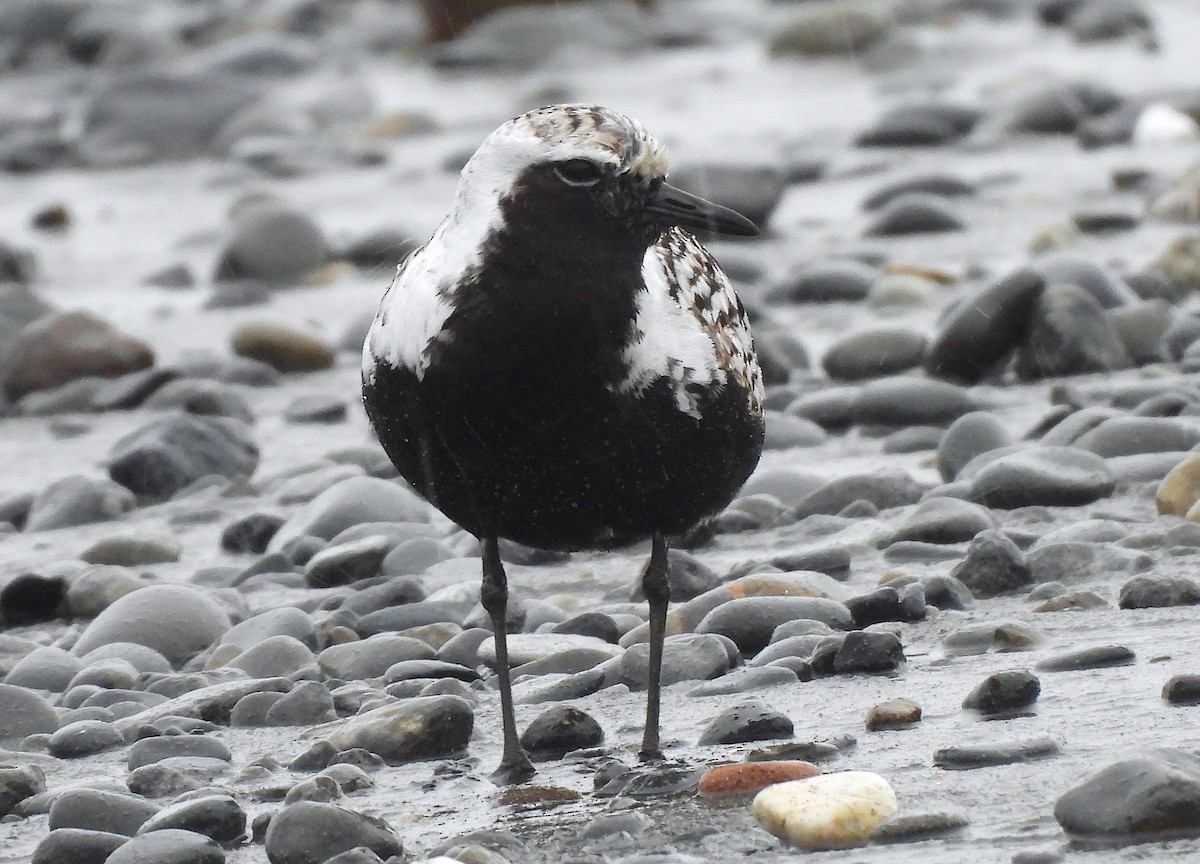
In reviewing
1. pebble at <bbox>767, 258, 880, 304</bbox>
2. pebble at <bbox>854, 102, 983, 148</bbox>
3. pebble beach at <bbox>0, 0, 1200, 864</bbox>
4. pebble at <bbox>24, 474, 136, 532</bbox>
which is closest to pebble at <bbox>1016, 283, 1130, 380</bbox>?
pebble beach at <bbox>0, 0, 1200, 864</bbox>

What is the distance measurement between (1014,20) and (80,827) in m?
18.8

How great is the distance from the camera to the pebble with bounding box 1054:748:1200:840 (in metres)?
4.14

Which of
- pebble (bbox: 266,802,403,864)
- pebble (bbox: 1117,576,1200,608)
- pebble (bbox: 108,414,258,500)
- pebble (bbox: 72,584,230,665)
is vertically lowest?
pebble (bbox: 266,802,403,864)

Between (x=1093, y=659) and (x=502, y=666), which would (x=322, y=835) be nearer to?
(x=502, y=666)

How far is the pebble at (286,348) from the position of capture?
11.2m

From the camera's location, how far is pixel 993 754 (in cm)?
471

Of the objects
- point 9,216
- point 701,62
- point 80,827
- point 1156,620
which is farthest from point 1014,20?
point 80,827

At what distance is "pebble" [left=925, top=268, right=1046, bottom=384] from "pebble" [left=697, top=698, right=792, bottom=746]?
14.4 feet

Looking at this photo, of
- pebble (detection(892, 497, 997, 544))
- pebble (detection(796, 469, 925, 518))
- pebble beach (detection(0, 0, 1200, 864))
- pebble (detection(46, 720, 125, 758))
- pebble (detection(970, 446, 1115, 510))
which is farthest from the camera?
pebble (detection(796, 469, 925, 518))

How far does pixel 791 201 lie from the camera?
14578 millimetres

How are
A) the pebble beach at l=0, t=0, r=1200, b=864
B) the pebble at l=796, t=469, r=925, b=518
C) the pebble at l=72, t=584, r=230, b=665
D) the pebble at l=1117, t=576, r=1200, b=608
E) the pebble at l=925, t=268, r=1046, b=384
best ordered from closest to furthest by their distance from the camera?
the pebble beach at l=0, t=0, r=1200, b=864 < the pebble at l=1117, t=576, r=1200, b=608 < the pebble at l=72, t=584, r=230, b=665 < the pebble at l=796, t=469, r=925, b=518 < the pebble at l=925, t=268, r=1046, b=384

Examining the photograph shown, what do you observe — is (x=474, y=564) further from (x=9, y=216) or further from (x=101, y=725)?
(x=9, y=216)

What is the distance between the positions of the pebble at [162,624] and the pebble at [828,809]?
111 inches

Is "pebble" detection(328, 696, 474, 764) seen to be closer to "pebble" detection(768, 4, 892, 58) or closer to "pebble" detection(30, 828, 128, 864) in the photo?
"pebble" detection(30, 828, 128, 864)
